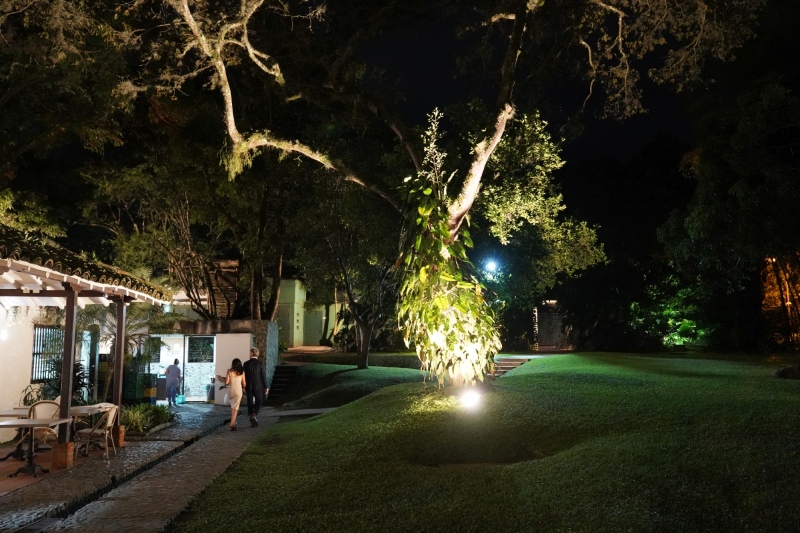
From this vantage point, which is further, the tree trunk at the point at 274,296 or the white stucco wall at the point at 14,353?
the tree trunk at the point at 274,296

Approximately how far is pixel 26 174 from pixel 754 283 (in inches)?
1216

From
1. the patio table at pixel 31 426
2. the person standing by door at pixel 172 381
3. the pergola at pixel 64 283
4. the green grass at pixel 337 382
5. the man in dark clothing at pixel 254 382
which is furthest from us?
the green grass at pixel 337 382

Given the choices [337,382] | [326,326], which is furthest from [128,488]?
[326,326]

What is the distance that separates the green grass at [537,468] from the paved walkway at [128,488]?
0.34 meters

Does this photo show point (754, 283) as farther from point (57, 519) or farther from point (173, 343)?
point (57, 519)

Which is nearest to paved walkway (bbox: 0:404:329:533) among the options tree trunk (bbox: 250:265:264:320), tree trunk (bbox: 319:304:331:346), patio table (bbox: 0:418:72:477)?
patio table (bbox: 0:418:72:477)

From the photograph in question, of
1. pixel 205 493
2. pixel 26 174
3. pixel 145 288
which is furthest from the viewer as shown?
pixel 26 174

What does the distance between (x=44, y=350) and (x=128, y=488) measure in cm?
647

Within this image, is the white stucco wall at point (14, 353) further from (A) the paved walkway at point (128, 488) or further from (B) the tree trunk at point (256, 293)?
(B) the tree trunk at point (256, 293)

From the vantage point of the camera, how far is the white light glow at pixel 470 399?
36.6 feet

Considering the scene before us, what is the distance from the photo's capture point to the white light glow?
11148 millimetres

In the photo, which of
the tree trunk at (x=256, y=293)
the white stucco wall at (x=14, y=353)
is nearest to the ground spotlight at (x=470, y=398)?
the white stucco wall at (x=14, y=353)

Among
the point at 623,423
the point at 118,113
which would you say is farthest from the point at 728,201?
the point at 118,113

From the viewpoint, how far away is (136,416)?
12836 mm
